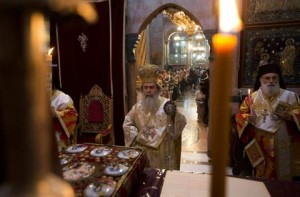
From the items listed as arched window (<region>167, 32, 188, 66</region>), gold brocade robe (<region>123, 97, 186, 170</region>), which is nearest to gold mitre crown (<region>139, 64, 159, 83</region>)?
gold brocade robe (<region>123, 97, 186, 170</region>)

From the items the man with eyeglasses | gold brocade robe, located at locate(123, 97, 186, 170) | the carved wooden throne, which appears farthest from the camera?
the carved wooden throne

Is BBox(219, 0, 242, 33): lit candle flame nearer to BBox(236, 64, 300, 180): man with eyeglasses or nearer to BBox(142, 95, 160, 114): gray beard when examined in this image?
BBox(142, 95, 160, 114): gray beard

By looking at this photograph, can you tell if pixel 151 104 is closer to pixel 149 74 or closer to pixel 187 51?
pixel 149 74

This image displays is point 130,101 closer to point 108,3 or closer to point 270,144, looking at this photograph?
point 108,3

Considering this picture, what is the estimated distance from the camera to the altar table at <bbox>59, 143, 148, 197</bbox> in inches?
40.2

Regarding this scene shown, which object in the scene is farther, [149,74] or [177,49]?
[177,49]

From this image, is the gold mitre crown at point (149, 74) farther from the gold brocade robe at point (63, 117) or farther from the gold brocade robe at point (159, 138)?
the gold brocade robe at point (63, 117)

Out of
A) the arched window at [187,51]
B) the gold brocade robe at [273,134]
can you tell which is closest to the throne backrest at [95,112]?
the gold brocade robe at [273,134]

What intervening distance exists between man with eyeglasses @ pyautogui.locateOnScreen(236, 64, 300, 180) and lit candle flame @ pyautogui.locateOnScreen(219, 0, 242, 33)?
300 cm

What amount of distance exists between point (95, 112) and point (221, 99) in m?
3.81

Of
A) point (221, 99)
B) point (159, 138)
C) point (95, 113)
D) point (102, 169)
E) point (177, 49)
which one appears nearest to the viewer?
point (221, 99)

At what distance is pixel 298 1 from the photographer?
136 inches

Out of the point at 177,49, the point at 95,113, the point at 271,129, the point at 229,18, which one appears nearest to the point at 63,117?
the point at 95,113

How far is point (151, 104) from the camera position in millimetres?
3078
